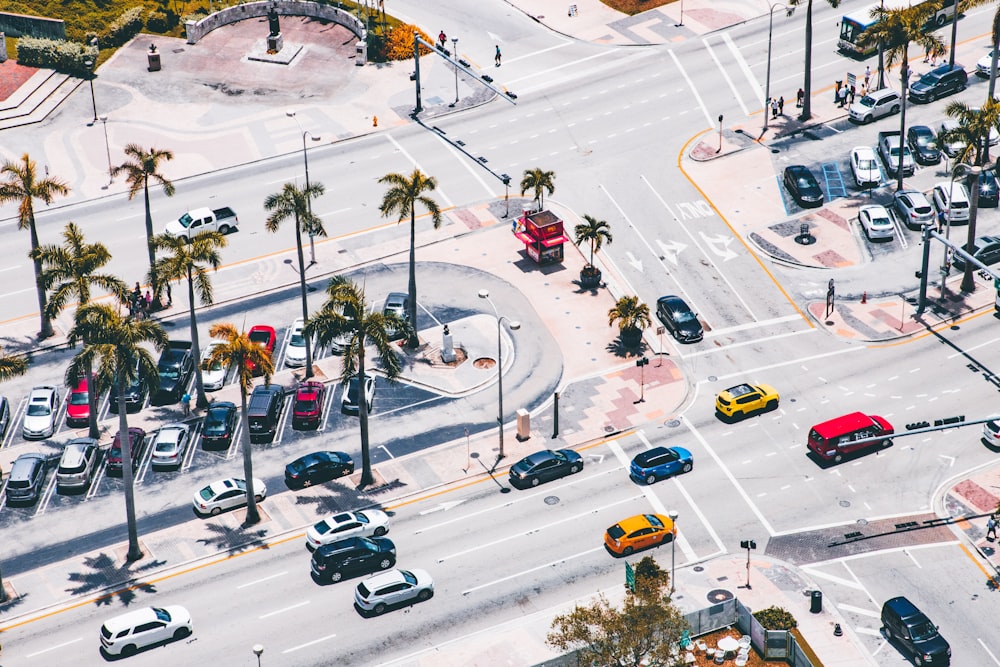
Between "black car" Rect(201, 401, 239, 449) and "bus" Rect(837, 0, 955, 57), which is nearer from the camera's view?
"black car" Rect(201, 401, 239, 449)

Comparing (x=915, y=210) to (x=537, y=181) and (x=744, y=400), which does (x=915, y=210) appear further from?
(x=537, y=181)

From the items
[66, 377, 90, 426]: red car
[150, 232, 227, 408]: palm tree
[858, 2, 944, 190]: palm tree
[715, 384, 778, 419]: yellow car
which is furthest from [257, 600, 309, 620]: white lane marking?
[858, 2, 944, 190]: palm tree

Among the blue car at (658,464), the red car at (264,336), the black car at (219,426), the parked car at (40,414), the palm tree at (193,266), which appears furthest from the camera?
the red car at (264,336)

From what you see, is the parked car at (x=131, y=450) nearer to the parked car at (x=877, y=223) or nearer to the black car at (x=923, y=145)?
the parked car at (x=877, y=223)

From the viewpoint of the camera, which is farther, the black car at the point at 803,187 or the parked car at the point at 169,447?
the black car at the point at 803,187

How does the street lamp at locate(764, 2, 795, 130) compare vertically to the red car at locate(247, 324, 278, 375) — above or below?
above

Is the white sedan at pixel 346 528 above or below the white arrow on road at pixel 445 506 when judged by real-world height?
above

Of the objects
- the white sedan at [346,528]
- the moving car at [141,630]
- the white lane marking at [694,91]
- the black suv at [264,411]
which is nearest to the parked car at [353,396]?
the black suv at [264,411]

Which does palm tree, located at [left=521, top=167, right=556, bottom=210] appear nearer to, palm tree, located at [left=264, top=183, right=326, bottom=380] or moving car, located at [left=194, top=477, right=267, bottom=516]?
palm tree, located at [left=264, top=183, right=326, bottom=380]
